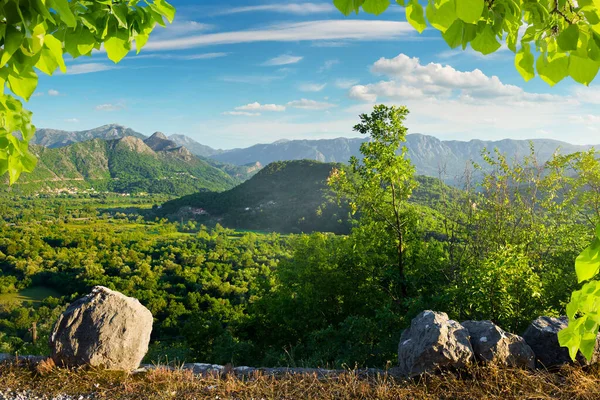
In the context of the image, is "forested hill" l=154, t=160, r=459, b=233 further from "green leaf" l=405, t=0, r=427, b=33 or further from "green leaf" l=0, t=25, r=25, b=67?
"green leaf" l=0, t=25, r=25, b=67

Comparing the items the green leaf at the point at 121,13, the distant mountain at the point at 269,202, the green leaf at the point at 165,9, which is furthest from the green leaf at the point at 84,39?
the distant mountain at the point at 269,202

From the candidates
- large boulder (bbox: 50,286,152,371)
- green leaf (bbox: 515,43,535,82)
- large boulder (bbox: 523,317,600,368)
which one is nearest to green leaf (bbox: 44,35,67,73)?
green leaf (bbox: 515,43,535,82)

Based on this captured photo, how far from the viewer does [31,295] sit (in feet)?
210

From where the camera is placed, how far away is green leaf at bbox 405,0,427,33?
59.2 inches

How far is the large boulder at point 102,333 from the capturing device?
6.14 meters

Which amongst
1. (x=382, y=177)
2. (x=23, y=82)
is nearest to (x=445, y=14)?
(x=23, y=82)

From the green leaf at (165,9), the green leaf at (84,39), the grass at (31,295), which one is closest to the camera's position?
the green leaf at (84,39)

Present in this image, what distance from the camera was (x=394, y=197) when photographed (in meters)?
10.5

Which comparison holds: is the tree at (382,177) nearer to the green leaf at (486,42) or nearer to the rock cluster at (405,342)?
the rock cluster at (405,342)

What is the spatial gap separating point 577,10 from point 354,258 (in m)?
11.6

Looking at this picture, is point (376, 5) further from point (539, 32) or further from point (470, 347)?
point (470, 347)

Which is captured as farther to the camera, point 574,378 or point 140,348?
point 140,348

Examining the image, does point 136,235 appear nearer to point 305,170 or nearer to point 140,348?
point 305,170

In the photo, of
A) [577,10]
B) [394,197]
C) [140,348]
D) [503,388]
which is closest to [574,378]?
[503,388]
